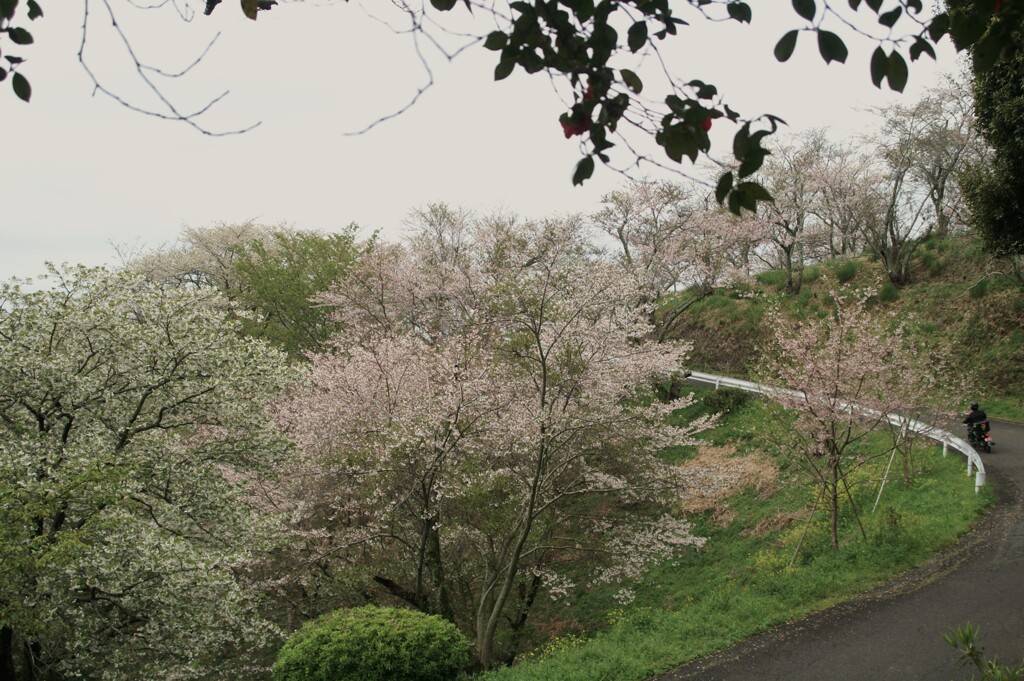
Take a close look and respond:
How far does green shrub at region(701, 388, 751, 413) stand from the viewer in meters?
24.3

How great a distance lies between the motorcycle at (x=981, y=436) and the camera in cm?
1586

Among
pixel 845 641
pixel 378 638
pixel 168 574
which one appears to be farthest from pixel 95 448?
pixel 845 641

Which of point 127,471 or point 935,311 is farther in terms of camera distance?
point 935,311

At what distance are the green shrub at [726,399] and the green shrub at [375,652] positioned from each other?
1699 centimetres

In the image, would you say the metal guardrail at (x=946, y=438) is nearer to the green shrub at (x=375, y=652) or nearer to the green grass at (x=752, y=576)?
the green grass at (x=752, y=576)

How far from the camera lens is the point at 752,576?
1271 cm

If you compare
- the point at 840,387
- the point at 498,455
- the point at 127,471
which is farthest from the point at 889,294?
the point at 127,471

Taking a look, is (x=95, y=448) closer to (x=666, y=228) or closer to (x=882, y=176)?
(x=666, y=228)

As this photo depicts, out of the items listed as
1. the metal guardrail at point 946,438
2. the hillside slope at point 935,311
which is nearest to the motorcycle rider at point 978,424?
the metal guardrail at point 946,438

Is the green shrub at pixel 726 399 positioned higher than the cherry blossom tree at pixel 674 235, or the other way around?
the cherry blossom tree at pixel 674 235

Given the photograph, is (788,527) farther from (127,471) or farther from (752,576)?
(127,471)

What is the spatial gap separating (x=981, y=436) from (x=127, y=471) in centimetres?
1680

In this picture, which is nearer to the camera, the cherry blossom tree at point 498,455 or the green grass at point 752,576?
the green grass at point 752,576

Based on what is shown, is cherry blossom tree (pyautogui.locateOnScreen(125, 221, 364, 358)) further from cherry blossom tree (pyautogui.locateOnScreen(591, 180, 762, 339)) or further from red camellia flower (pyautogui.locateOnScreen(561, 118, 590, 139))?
red camellia flower (pyautogui.locateOnScreen(561, 118, 590, 139))
